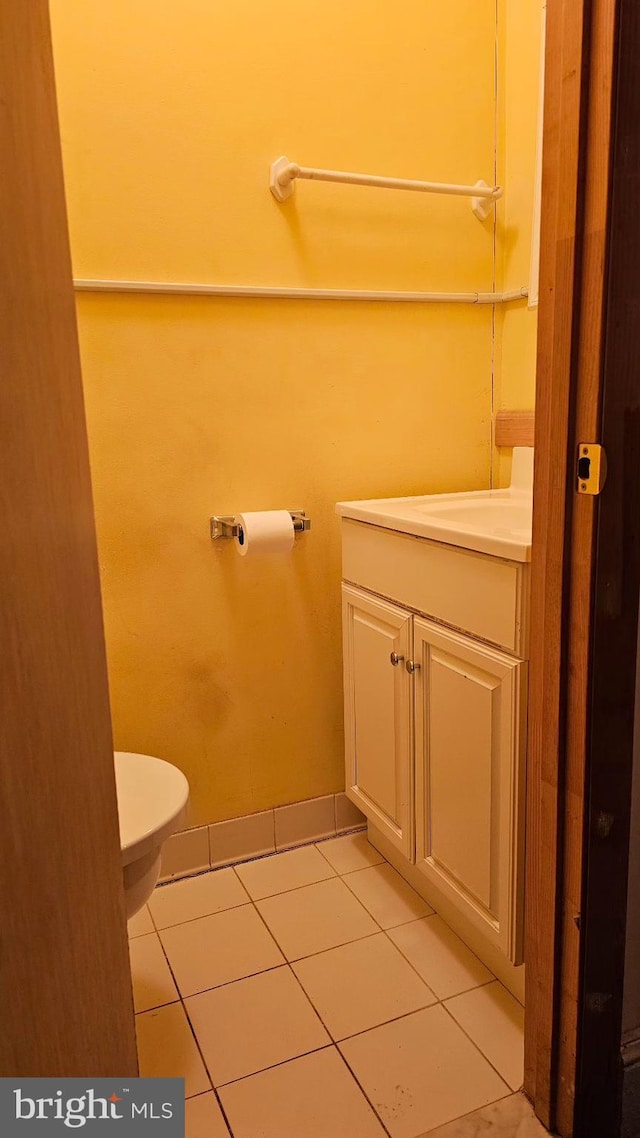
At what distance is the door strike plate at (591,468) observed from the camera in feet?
2.90

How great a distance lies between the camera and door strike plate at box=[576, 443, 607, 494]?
0.88 m

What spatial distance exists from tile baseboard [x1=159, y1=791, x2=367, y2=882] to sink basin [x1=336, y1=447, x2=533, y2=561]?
770 millimetres

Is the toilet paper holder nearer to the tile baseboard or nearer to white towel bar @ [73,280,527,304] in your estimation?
white towel bar @ [73,280,527,304]

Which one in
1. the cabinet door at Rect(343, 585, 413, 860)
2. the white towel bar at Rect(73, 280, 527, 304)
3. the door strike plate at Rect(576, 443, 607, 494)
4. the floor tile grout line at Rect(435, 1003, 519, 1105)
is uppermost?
the white towel bar at Rect(73, 280, 527, 304)

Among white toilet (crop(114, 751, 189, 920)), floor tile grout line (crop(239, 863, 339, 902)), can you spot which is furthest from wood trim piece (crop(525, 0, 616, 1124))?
floor tile grout line (crop(239, 863, 339, 902))

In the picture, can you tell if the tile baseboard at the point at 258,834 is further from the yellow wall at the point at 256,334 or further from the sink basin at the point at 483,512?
the sink basin at the point at 483,512

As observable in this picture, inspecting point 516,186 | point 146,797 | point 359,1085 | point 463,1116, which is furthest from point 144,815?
point 516,186

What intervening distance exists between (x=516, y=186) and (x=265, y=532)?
Result: 1.05 meters

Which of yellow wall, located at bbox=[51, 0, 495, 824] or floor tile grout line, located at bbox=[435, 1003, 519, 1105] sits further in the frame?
yellow wall, located at bbox=[51, 0, 495, 824]

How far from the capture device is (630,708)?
3.16 feet

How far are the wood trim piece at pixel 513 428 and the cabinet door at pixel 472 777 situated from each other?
63 cm

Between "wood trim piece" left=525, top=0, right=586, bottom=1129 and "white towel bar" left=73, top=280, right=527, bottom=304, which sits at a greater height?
"white towel bar" left=73, top=280, right=527, bottom=304

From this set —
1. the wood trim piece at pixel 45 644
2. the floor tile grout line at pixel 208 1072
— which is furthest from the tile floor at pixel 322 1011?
the wood trim piece at pixel 45 644

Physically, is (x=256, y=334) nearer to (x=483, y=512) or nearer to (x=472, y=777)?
(x=483, y=512)
